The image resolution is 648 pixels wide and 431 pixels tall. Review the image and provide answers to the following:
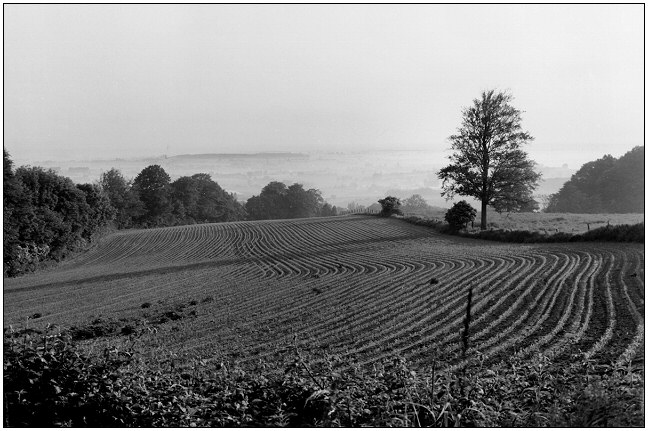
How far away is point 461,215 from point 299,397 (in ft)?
74.8

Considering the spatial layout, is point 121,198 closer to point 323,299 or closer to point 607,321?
point 323,299

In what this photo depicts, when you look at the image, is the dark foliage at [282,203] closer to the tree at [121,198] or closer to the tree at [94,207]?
the tree at [121,198]

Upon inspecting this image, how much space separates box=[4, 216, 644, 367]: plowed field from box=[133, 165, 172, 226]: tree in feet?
109

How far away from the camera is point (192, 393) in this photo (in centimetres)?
485

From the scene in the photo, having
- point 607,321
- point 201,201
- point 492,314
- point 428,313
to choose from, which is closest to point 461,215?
point 428,313

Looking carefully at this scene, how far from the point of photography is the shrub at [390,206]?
122 feet

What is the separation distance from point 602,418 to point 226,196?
6531cm

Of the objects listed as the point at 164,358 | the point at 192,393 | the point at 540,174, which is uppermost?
the point at 540,174

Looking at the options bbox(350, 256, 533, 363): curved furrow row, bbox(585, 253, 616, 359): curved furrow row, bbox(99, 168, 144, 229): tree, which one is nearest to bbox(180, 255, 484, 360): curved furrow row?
bbox(350, 256, 533, 363): curved furrow row

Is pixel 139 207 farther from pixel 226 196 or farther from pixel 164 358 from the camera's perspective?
pixel 164 358

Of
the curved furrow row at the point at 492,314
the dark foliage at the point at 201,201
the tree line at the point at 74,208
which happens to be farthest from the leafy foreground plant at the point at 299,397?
the dark foliage at the point at 201,201

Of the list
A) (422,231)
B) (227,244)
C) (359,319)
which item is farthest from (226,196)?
(359,319)

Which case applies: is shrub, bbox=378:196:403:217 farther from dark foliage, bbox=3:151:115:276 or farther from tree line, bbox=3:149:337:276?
dark foliage, bbox=3:151:115:276

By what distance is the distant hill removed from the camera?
132 ft
